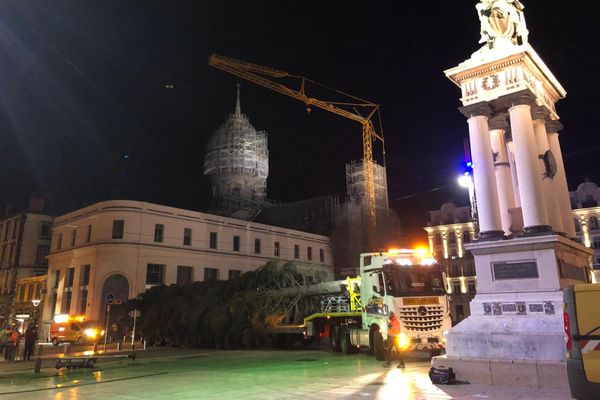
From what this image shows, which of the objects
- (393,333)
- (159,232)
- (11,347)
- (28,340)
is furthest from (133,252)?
(393,333)

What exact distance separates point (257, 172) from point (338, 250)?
2064 centimetres

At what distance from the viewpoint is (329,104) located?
65.8m

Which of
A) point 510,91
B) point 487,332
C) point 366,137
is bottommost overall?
point 487,332

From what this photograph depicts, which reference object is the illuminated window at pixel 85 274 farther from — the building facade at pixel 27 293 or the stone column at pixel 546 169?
the stone column at pixel 546 169

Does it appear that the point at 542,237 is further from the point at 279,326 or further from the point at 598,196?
the point at 598,196

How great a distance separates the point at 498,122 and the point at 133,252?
130ft

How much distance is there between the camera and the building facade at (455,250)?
56594mm

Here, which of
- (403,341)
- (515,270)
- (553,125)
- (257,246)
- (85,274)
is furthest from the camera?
(257,246)

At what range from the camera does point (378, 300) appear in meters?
17.3

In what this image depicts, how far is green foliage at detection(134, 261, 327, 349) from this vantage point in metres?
25.5

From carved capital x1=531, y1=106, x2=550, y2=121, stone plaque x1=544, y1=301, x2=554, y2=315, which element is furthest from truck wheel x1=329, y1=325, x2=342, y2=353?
carved capital x1=531, y1=106, x2=550, y2=121

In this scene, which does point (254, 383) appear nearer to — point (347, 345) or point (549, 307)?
point (549, 307)

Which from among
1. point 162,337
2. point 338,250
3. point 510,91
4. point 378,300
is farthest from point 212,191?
point 510,91

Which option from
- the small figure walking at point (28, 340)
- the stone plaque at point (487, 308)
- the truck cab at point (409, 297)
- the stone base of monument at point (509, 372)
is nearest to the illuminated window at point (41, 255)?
the small figure walking at point (28, 340)
